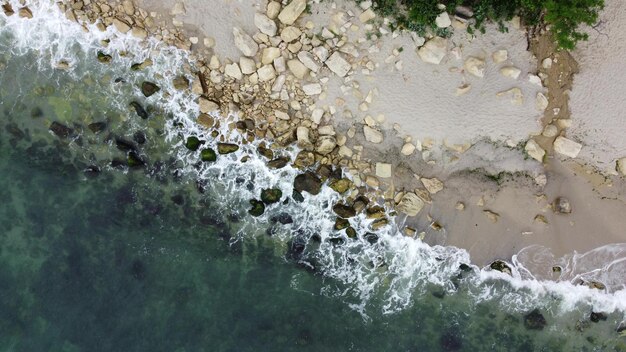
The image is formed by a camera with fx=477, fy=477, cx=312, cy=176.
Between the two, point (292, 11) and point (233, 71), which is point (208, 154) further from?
point (292, 11)

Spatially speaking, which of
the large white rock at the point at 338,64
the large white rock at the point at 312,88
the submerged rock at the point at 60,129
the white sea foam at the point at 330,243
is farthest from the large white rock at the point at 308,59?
the submerged rock at the point at 60,129

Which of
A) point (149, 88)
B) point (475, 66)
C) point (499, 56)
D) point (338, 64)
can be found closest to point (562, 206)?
point (499, 56)

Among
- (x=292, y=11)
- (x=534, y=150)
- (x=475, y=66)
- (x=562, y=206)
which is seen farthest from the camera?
(x=562, y=206)

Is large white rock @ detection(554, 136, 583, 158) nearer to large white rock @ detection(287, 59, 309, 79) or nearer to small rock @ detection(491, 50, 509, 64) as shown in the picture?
small rock @ detection(491, 50, 509, 64)

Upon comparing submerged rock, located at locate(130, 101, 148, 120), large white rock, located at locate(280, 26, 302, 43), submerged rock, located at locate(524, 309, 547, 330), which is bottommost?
submerged rock, located at locate(524, 309, 547, 330)

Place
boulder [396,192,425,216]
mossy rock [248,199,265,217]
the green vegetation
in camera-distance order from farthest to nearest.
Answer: mossy rock [248,199,265,217]
boulder [396,192,425,216]
the green vegetation

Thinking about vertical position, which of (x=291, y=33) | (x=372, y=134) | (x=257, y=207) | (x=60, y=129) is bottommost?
(x=257, y=207)

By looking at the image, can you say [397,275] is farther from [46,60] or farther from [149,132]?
[46,60]

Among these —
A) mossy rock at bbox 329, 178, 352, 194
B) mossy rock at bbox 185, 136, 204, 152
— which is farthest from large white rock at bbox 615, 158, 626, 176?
mossy rock at bbox 185, 136, 204, 152
